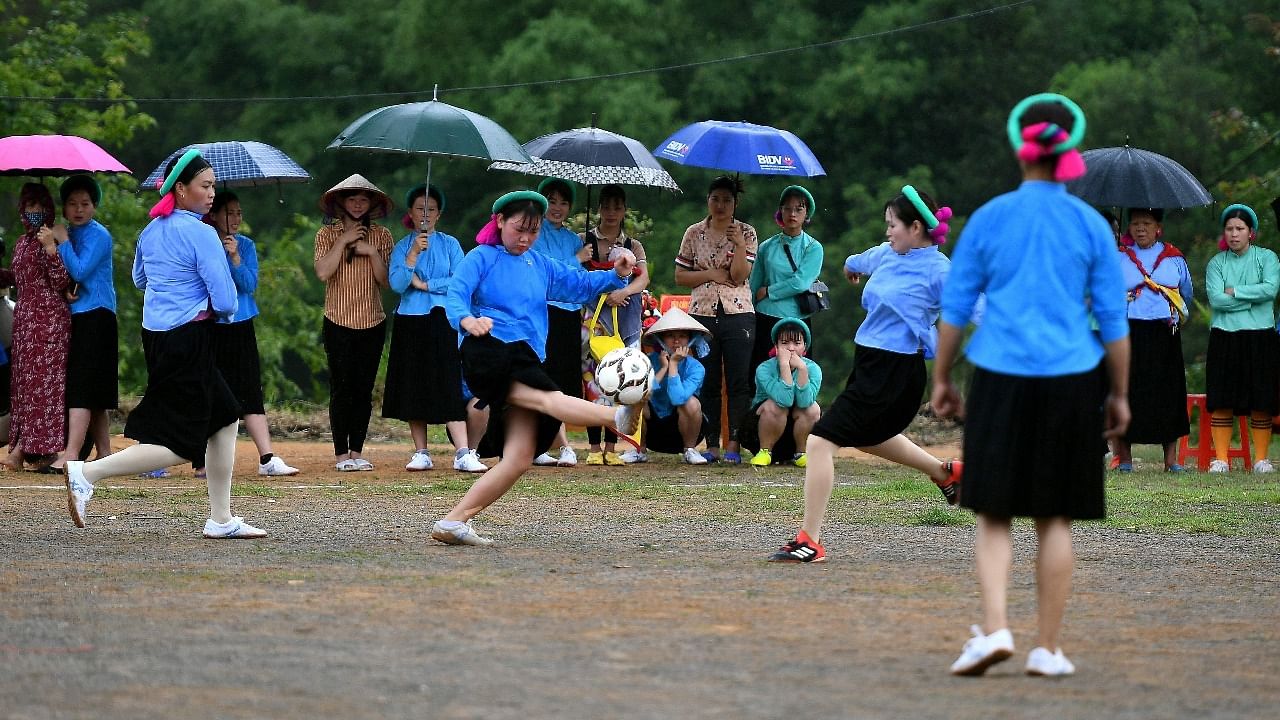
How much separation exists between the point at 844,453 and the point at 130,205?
13.6 m

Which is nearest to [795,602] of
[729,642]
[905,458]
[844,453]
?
[729,642]

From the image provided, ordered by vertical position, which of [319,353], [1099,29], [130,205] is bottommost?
Result: [319,353]

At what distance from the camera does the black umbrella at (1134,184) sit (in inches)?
535

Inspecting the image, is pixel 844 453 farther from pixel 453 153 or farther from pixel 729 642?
pixel 729 642

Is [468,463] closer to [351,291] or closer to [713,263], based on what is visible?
[351,291]

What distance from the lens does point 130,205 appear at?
26953 millimetres

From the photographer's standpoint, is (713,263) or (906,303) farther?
(713,263)

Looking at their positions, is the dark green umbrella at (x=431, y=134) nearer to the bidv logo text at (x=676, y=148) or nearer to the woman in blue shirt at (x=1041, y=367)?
the bidv logo text at (x=676, y=148)

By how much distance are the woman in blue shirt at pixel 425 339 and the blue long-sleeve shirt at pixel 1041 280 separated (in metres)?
7.46

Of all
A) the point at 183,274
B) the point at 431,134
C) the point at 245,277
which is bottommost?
the point at 245,277

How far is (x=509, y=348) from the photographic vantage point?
8.64 meters

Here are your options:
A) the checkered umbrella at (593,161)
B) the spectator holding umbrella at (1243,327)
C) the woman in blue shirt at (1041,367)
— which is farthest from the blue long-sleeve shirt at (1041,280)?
the spectator holding umbrella at (1243,327)

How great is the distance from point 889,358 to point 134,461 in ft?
11.4

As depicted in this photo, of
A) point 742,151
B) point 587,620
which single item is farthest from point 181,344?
point 742,151
